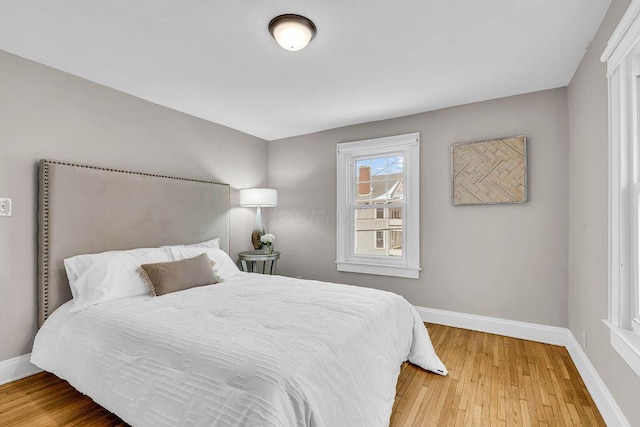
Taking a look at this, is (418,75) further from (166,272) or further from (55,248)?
(55,248)

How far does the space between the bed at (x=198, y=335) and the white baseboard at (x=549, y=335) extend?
908 millimetres

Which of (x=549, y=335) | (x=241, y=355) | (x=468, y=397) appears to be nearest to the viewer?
(x=241, y=355)

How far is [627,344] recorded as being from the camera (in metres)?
1.48

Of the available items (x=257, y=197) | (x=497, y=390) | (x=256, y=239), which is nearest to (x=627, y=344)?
(x=497, y=390)

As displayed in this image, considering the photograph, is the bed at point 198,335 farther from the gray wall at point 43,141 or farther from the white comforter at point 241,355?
the gray wall at point 43,141

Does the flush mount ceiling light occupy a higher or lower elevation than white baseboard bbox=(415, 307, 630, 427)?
higher

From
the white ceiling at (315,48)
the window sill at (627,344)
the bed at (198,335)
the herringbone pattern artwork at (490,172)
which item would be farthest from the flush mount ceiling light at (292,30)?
the window sill at (627,344)

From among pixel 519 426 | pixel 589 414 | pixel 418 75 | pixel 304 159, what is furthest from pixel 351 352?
pixel 304 159

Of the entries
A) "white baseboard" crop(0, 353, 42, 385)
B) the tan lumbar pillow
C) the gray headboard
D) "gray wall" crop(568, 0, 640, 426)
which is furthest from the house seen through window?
"white baseboard" crop(0, 353, 42, 385)

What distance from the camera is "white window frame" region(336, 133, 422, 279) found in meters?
3.51

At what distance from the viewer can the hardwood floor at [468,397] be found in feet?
5.95

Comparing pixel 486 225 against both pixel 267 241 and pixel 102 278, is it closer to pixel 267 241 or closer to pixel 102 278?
pixel 267 241

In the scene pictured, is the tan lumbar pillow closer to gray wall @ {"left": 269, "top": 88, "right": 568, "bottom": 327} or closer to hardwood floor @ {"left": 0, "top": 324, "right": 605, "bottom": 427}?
hardwood floor @ {"left": 0, "top": 324, "right": 605, "bottom": 427}

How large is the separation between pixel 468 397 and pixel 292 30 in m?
2.59
